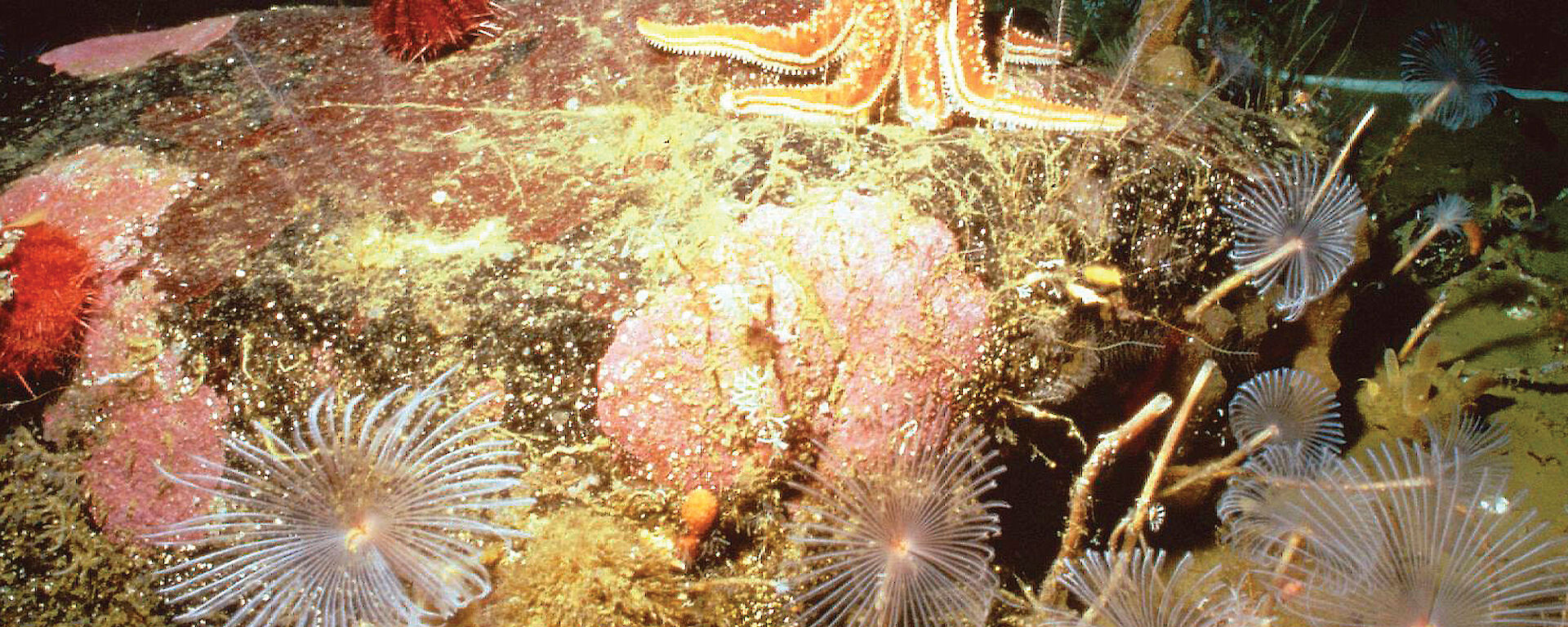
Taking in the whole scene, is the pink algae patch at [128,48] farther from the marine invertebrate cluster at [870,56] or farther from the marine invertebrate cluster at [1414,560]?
the marine invertebrate cluster at [1414,560]

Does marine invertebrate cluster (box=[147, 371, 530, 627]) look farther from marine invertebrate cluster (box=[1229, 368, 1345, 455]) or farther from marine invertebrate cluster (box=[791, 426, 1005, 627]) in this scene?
marine invertebrate cluster (box=[1229, 368, 1345, 455])

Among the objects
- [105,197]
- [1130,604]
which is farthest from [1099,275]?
A: [105,197]

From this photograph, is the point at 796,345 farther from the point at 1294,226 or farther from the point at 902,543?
the point at 1294,226

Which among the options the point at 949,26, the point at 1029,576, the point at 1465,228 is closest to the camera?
Answer: the point at 949,26

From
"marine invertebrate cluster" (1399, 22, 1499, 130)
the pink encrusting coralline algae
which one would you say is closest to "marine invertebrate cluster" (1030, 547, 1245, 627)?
the pink encrusting coralline algae

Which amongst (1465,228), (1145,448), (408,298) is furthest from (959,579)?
(1465,228)

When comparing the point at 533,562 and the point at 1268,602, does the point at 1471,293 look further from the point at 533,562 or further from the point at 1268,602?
the point at 533,562

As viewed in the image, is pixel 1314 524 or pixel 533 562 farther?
pixel 1314 524
